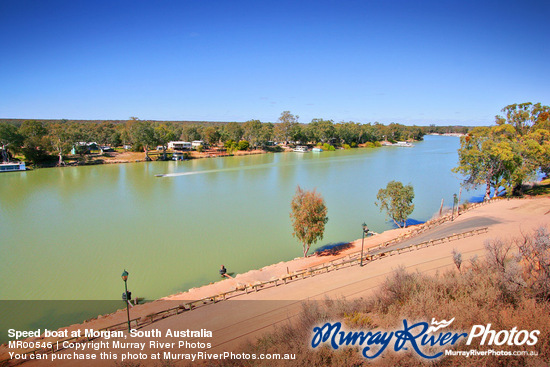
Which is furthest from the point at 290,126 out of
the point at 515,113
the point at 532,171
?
the point at 532,171

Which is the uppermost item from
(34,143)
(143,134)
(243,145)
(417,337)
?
(143,134)

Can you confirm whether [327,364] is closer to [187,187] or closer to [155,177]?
[187,187]

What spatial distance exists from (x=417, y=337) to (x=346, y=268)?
796 centimetres

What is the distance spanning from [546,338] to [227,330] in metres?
8.53

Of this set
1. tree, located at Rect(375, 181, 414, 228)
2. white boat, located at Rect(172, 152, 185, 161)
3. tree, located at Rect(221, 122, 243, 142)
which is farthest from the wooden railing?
tree, located at Rect(221, 122, 243, 142)

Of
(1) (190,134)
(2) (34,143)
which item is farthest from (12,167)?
(1) (190,134)

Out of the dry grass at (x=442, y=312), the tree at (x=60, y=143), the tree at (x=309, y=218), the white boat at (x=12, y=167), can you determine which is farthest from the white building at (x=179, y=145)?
the dry grass at (x=442, y=312)

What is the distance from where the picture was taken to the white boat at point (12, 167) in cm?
5083

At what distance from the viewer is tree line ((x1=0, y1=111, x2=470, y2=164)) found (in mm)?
56062

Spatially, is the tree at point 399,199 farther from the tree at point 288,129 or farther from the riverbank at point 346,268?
the tree at point 288,129

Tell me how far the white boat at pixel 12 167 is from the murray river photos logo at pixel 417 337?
63.8m

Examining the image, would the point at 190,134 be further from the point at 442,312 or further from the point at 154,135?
the point at 442,312

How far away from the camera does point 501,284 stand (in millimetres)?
8844

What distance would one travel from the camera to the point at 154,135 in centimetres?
6906
